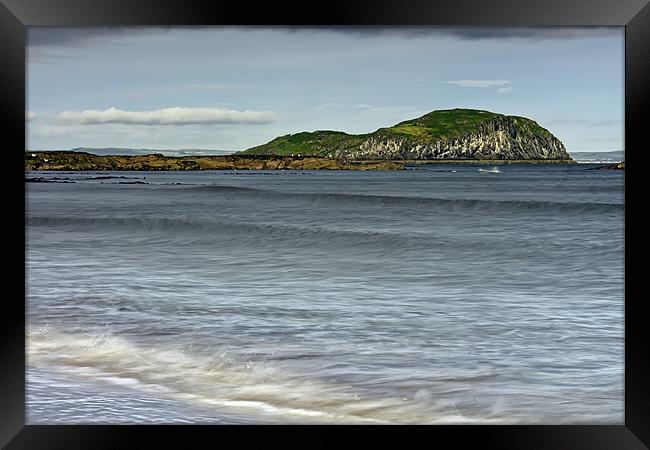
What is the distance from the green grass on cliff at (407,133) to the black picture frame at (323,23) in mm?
52693

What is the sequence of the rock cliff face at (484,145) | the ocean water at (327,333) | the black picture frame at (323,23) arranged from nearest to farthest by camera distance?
the black picture frame at (323,23)
the ocean water at (327,333)
the rock cliff face at (484,145)

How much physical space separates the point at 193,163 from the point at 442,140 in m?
21.1

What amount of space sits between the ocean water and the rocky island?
38.6m

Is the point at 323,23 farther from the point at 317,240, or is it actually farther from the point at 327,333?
the point at 317,240

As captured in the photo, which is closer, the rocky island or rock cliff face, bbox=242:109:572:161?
the rocky island

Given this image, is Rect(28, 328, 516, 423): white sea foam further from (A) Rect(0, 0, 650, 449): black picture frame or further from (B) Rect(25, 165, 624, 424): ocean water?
(A) Rect(0, 0, 650, 449): black picture frame

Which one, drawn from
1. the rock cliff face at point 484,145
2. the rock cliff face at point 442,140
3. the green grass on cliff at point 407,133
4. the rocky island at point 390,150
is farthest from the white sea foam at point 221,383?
the rock cliff face at point 484,145

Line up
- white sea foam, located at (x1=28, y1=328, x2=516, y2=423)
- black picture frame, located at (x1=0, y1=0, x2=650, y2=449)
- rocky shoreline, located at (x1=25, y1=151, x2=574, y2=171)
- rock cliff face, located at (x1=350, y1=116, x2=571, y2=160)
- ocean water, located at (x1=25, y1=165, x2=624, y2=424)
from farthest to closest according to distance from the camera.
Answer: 1. rock cliff face, located at (x1=350, y1=116, x2=571, y2=160)
2. rocky shoreline, located at (x1=25, y1=151, x2=574, y2=171)
3. ocean water, located at (x1=25, y1=165, x2=624, y2=424)
4. white sea foam, located at (x1=28, y1=328, x2=516, y2=423)
5. black picture frame, located at (x1=0, y1=0, x2=650, y2=449)

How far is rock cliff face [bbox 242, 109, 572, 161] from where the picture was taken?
58.3 meters

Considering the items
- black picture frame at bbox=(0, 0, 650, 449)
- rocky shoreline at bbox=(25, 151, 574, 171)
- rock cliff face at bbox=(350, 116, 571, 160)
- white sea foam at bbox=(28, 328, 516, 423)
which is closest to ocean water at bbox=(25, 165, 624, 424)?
white sea foam at bbox=(28, 328, 516, 423)

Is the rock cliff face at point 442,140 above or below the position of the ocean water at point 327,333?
above

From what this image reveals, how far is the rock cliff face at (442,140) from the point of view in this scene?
5831cm

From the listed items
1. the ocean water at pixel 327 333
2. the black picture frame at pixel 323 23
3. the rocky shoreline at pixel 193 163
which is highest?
the rocky shoreline at pixel 193 163

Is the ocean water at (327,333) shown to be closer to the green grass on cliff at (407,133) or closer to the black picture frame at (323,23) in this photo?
the black picture frame at (323,23)
